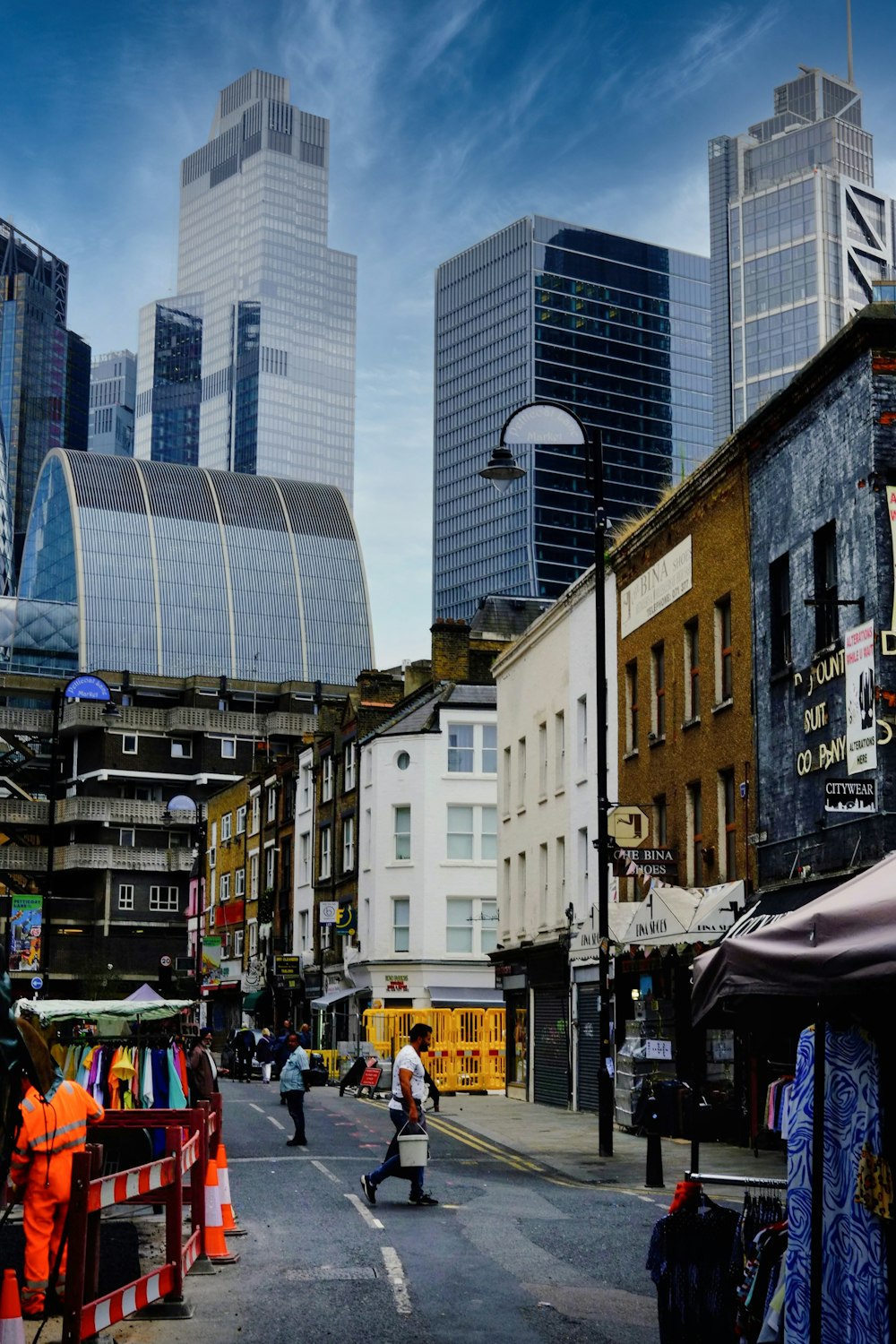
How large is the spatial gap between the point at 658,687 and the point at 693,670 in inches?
89.7

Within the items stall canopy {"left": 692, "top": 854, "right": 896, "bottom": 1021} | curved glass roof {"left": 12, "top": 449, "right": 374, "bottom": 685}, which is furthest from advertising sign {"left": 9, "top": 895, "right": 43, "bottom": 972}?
curved glass roof {"left": 12, "top": 449, "right": 374, "bottom": 685}

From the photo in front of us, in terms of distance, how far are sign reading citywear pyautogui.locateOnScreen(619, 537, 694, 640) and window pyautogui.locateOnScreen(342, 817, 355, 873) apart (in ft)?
88.3

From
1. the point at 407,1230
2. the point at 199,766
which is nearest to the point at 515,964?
the point at 407,1230

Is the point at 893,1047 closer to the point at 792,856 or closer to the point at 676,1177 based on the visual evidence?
the point at 676,1177

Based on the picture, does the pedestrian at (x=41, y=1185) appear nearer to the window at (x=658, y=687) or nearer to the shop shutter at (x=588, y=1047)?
the window at (x=658, y=687)

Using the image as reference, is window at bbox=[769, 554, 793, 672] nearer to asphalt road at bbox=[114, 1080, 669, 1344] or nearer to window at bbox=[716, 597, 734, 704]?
window at bbox=[716, 597, 734, 704]

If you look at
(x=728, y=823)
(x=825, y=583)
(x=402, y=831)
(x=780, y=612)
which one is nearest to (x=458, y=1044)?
(x=402, y=831)

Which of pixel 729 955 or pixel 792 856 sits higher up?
pixel 792 856

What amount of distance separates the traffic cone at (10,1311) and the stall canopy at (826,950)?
11.6 ft

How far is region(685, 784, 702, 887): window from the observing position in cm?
2702

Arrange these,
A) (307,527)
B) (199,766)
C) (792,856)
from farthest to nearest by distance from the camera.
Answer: (307,527), (199,766), (792,856)

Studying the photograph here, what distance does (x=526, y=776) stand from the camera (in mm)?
39750

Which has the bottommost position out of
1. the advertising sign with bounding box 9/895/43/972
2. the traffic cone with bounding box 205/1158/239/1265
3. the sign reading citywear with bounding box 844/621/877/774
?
the traffic cone with bounding box 205/1158/239/1265

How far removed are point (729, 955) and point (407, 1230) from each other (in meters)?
7.71
